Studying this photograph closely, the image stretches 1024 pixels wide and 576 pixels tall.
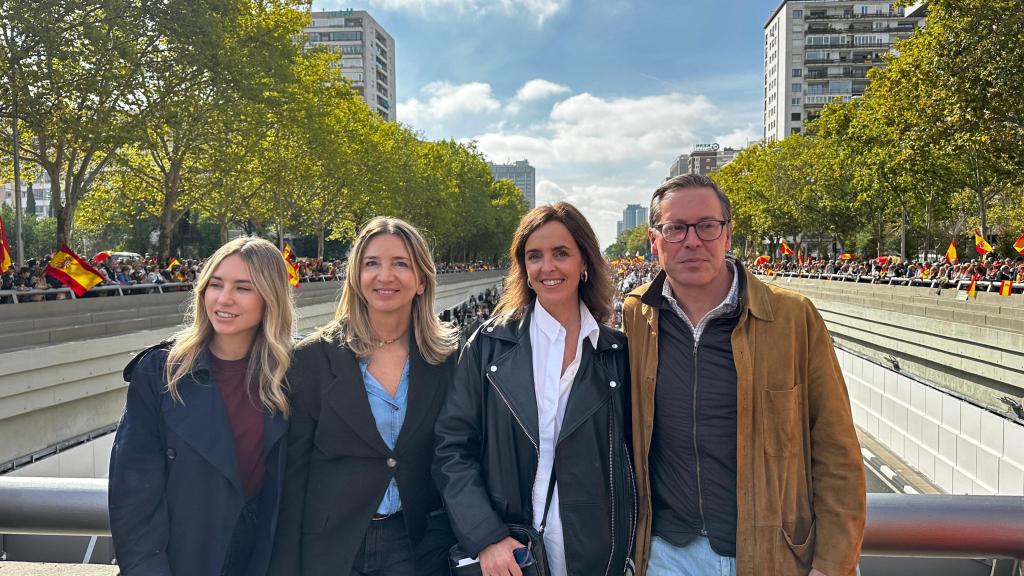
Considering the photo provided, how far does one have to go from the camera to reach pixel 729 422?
2.24m

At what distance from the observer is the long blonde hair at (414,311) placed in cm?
271

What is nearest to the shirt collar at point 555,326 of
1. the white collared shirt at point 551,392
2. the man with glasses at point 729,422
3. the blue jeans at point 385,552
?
the white collared shirt at point 551,392

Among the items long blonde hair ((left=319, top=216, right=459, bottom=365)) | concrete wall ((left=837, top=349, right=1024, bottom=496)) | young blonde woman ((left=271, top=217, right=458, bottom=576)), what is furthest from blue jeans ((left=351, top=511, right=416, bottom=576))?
concrete wall ((left=837, top=349, right=1024, bottom=496))

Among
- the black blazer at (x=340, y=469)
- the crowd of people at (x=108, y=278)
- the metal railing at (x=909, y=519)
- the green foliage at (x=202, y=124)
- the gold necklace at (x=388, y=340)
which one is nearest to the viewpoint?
the metal railing at (x=909, y=519)

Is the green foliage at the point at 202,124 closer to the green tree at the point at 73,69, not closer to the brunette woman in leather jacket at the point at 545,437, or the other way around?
the green tree at the point at 73,69

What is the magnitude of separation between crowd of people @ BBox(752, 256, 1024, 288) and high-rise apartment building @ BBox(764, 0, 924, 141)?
57263mm

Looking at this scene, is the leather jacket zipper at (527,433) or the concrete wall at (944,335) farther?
the concrete wall at (944,335)

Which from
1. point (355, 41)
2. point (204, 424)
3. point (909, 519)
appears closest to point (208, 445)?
point (204, 424)

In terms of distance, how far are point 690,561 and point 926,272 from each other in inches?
A: 1255

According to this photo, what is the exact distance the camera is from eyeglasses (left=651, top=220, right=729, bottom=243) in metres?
2.35

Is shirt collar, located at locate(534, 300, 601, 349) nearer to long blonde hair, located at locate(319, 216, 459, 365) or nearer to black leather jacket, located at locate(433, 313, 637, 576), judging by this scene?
black leather jacket, located at locate(433, 313, 637, 576)

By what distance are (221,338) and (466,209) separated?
239 feet

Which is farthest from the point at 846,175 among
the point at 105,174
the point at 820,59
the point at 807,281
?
the point at 820,59

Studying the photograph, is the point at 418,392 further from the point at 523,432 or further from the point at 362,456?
the point at 523,432
